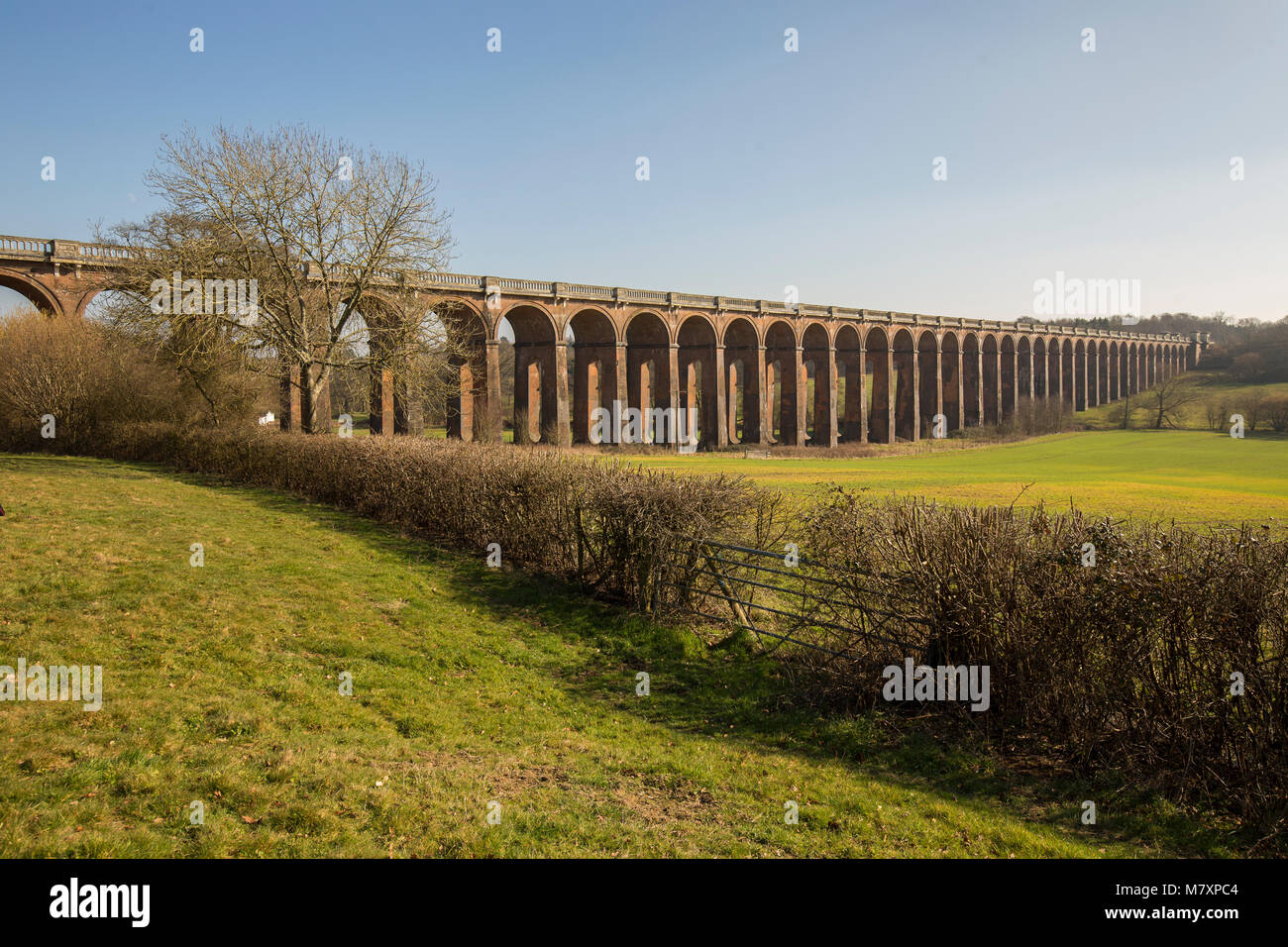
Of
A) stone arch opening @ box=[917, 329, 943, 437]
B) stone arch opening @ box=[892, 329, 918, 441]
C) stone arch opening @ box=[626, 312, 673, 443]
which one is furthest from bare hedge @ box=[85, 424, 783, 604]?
stone arch opening @ box=[917, 329, 943, 437]

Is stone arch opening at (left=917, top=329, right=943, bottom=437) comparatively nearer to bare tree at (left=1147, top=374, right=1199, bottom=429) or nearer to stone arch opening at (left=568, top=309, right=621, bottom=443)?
bare tree at (left=1147, top=374, right=1199, bottom=429)

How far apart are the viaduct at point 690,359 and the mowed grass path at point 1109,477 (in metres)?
8.30

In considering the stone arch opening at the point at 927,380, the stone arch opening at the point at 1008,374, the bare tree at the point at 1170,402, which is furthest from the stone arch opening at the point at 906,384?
the bare tree at the point at 1170,402

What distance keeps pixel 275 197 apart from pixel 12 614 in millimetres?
17306

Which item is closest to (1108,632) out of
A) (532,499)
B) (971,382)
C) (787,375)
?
(532,499)

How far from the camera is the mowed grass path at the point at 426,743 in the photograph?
4.00 metres

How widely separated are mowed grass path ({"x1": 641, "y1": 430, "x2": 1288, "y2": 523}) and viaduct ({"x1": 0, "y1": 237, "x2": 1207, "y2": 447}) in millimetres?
8296

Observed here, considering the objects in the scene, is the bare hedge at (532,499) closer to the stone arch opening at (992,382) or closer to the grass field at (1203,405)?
the grass field at (1203,405)

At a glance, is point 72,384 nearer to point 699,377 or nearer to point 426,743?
point 426,743

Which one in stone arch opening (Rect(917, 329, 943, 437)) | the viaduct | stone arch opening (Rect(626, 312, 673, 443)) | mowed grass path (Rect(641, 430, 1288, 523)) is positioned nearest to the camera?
mowed grass path (Rect(641, 430, 1288, 523))

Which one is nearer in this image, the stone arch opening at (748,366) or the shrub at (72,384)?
the shrub at (72,384)

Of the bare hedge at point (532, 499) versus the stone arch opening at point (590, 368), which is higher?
the stone arch opening at point (590, 368)

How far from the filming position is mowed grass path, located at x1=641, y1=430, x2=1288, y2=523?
1761cm
